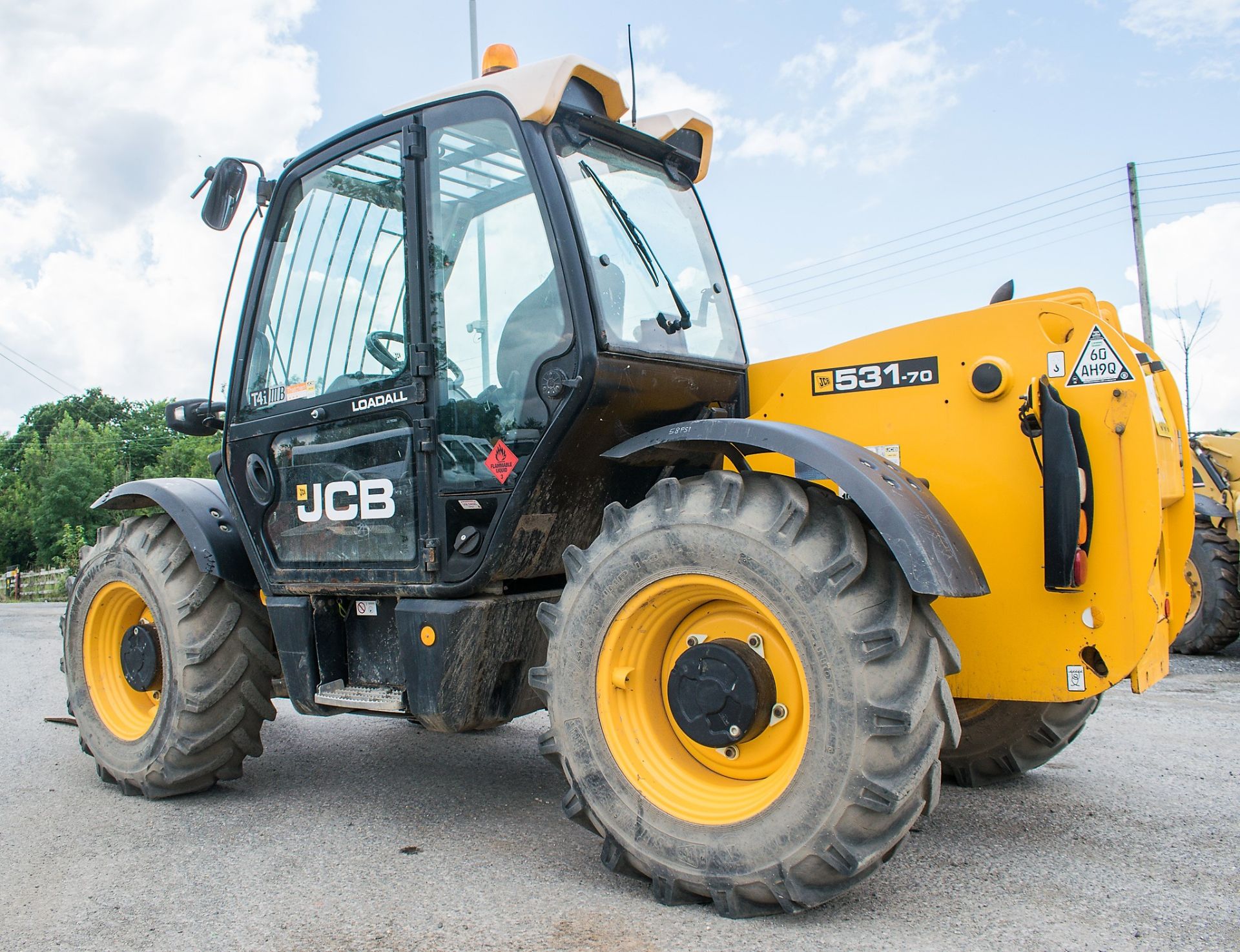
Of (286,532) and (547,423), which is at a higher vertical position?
(547,423)

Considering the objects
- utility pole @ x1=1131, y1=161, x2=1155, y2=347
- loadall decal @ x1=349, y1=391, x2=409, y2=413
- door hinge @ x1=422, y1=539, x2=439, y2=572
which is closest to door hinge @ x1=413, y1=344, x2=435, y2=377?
loadall decal @ x1=349, y1=391, x2=409, y2=413

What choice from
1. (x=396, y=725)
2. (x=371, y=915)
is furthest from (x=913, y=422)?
A: (x=396, y=725)

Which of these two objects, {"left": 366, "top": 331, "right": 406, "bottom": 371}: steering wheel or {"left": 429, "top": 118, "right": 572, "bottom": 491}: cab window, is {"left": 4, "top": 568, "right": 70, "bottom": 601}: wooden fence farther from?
{"left": 429, "top": 118, "right": 572, "bottom": 491}: cab window

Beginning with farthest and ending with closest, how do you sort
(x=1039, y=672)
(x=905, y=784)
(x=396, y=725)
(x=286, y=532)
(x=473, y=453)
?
(x=396, y=725), (x=286, y=532), (x=473, y=453), (x=1039, y=672), (x=905, y=784)

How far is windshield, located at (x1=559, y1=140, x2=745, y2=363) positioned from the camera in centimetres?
353

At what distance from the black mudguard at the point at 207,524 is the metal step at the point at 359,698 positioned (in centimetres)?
77

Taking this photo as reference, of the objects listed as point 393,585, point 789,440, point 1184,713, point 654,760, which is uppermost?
point 789,440

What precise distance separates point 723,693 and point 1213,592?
291 inches

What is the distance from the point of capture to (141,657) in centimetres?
457

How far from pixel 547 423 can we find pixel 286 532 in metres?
1.45

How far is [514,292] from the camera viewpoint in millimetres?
3561

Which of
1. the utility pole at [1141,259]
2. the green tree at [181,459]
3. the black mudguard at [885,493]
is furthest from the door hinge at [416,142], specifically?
the green tree at [181,459]

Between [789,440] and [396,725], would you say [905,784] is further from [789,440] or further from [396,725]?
[396,725]

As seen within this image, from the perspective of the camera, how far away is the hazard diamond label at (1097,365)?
3.02m
